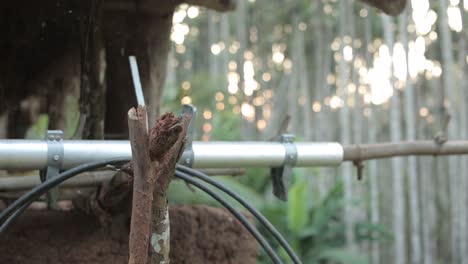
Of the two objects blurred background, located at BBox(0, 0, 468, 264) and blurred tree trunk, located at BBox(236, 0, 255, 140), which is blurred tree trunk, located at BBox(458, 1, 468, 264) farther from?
blurred tree trunk, located at BBox(236, 0, 255, 140)

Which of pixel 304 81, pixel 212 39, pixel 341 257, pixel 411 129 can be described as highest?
pixel 212 39

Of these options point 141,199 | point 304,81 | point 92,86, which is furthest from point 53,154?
point 304,81

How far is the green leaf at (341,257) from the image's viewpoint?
9648mm

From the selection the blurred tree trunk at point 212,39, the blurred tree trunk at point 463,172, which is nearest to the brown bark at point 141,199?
the blurred tree trunk at point 463,172

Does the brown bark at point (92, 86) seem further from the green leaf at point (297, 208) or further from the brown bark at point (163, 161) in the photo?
the green leaf at point (297, 208)

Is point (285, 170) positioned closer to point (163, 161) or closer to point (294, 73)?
point (163, 161)

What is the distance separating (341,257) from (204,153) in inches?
311

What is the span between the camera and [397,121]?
424 inches

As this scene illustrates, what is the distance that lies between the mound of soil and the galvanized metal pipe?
0.45 metres

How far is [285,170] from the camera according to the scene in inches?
98.5

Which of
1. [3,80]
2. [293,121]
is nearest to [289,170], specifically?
[3,80]

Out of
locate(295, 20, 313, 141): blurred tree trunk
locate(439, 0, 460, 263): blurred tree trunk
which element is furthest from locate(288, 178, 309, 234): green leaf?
locate(295, 20, 313, 141): blurred tree trunk

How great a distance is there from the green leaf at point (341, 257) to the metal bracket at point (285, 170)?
7408mm

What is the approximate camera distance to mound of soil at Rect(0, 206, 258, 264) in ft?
7.74
